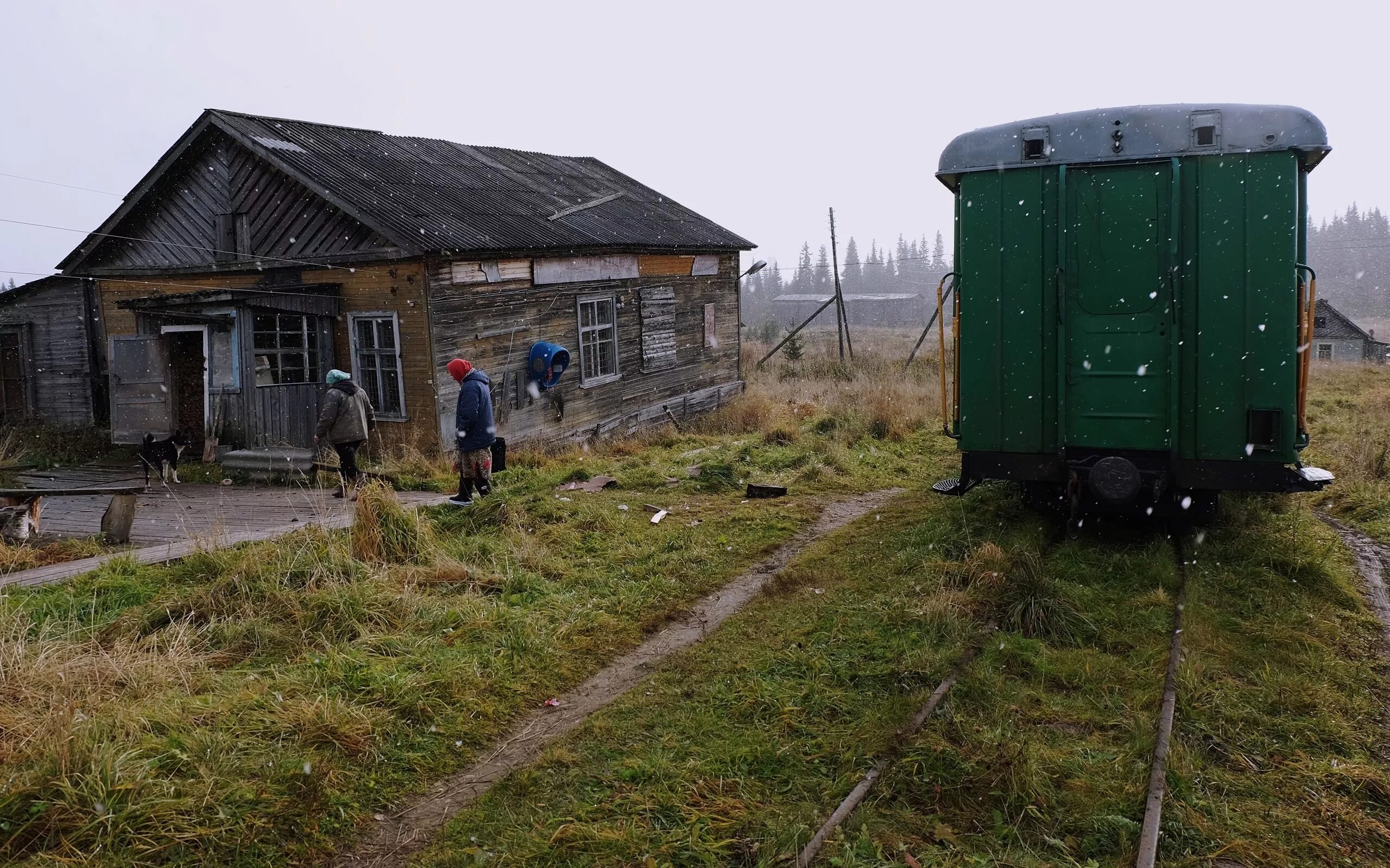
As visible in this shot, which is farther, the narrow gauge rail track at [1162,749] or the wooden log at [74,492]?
the wooden log at [74,492]

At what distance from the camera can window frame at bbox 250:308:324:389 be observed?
13539 millimetres

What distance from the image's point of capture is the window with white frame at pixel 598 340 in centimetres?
1598

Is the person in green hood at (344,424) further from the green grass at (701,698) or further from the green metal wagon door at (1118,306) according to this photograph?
the green metal wagon door at (1118,306)

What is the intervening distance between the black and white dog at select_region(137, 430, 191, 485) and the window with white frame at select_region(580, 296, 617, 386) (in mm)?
6149

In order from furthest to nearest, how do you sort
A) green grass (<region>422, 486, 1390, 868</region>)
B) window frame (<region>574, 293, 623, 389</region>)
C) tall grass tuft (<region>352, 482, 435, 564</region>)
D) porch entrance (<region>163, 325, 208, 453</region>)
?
window frame (<region>574, 293, 623, 389</region>) → porch entrance (<region>163, 325, 208, 453</region>) → tall grass tuft (<region>352, 482, 435, 564</region>) → green grass (<region>422, 486, 1390, 868</region>)

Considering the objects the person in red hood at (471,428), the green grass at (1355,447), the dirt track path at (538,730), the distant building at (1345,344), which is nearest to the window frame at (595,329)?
the person in red hood at (471,428)

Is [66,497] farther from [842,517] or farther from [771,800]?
[771,800]

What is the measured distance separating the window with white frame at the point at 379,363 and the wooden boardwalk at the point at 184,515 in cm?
185

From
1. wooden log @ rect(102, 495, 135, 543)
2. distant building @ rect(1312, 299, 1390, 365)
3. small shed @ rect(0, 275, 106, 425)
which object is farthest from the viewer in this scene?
distant building @ rect(1312, 299, 1390, 365)

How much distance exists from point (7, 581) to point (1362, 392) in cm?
2167

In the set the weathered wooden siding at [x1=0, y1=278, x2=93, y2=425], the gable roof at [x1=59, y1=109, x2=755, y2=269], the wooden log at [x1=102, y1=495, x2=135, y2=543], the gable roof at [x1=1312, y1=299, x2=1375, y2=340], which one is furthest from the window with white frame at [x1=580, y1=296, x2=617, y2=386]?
the gable roof at [x1=1312, y1=299, x2=1375, y2=340]

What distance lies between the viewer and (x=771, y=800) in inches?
165

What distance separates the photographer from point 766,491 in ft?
35.2

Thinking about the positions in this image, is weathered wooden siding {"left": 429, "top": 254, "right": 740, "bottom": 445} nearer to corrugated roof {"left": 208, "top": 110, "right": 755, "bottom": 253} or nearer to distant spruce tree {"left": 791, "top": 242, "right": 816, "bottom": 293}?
corrugated roof {"left": 208, "top": 110, "right": 755, "bottom": 253}
